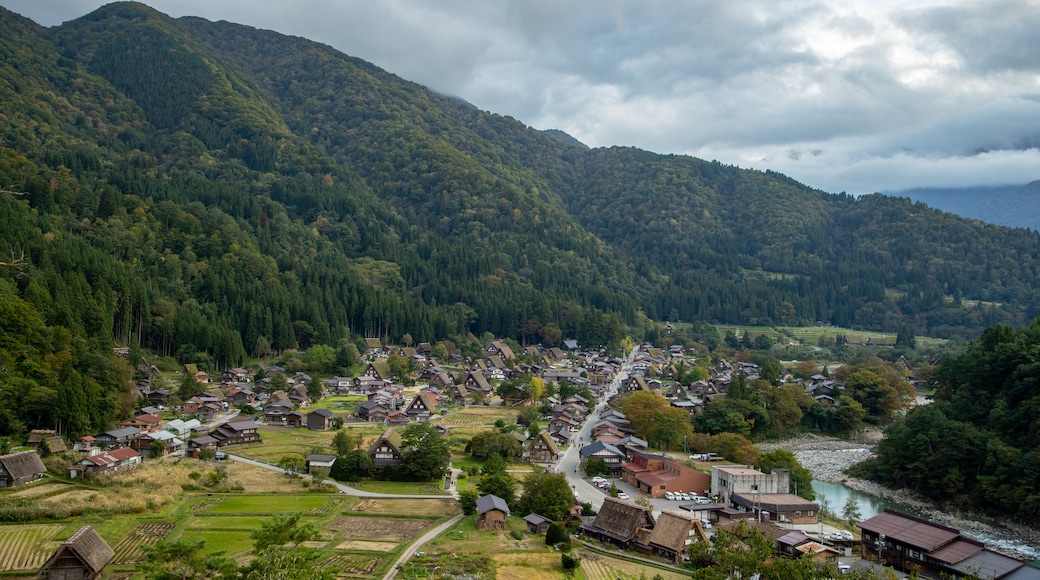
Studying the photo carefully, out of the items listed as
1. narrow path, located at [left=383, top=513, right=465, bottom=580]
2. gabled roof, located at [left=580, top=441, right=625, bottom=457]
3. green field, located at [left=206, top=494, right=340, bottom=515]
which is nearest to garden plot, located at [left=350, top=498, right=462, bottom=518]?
narrow path, located at [left=383, top=513, right=465, bottom=580]

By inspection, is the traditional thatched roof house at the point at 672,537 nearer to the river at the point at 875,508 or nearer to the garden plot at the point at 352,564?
the garden plot at the point at 352,564

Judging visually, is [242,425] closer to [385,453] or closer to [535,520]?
[385,453]

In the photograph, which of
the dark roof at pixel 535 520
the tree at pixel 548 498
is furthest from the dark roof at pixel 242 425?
the dark roof at pixel 535 520

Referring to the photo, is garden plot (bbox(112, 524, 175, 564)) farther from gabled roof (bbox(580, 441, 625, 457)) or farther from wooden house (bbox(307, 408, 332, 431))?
gabled roof (bbox(580, 441, 625, 457))

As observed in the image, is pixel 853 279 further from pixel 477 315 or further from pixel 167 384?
pixel 167 384

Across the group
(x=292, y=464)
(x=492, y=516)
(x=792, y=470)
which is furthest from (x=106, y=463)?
(x=792, y=470)

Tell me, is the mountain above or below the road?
above

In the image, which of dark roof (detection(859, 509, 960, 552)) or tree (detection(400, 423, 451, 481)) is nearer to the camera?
dark roof (detection(859, 509, 960, 552))
